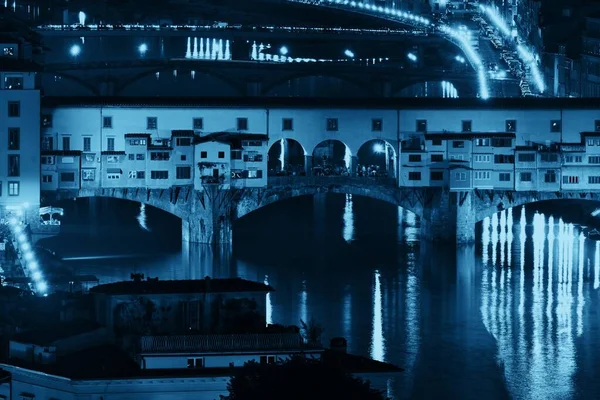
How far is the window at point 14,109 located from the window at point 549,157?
8.68m

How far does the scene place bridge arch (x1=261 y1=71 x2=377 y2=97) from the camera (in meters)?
50.7

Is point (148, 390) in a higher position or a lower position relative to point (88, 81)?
lower

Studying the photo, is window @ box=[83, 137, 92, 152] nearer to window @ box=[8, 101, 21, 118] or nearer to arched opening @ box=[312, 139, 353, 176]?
window @ box=[8, 101, 21, 118]

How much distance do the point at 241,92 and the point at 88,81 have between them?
4.30 metres

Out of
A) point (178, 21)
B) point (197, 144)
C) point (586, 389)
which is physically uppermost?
point (178, 21)

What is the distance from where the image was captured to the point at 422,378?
2130cm

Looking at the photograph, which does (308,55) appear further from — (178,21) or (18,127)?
(18,127)

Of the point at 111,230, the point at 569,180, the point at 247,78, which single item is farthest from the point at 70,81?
the point at 569,180

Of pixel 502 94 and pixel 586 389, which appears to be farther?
pixel 502 94

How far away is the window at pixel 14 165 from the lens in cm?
3122

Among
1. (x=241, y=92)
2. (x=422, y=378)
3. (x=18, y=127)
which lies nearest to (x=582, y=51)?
(x=241, y=92)

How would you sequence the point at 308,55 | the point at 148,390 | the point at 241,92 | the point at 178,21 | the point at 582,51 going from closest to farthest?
the point at 148,390, the point at 582,51, the point at 241,92, the point at 308,55, the point at 178,21

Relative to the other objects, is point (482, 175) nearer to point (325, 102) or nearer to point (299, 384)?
point (325, 102)

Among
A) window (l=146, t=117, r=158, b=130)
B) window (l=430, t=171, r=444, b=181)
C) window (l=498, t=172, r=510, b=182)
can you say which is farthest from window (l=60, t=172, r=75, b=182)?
window (l=498, t=172, r=510, b=182)
